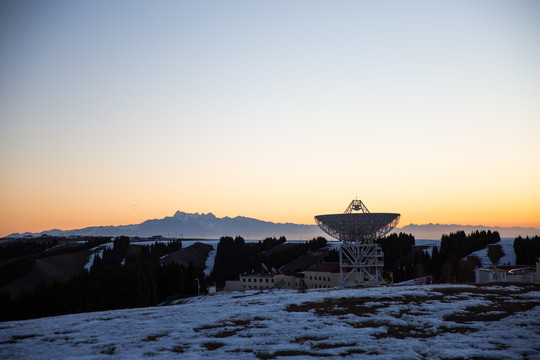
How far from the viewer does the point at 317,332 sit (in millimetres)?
27781

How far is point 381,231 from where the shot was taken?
78.2m

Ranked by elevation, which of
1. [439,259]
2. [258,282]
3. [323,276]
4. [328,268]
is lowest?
[258,282]

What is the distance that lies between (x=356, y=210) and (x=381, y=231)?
572cm

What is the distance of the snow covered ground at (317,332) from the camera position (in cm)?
2317

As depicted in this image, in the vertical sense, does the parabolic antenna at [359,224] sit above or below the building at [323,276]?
above

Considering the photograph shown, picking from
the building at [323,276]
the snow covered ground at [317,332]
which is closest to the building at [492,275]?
the snow covered ground at [317,332]

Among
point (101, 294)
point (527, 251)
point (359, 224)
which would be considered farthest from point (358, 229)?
point (527, 251)

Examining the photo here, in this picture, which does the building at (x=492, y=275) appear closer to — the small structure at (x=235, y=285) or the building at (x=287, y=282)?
the building at (x=287, y=282)

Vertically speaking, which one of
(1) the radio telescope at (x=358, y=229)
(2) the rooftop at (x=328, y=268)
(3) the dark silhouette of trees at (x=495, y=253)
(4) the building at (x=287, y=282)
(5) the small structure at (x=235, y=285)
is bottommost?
(5) the small structure at (x=235, y=285)

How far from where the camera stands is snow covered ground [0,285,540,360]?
23.2 m

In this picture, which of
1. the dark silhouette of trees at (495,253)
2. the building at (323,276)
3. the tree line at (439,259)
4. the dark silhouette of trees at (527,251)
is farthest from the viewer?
the dark silhouette of trees at (495,253)

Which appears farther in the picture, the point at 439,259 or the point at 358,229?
the point at 439,259

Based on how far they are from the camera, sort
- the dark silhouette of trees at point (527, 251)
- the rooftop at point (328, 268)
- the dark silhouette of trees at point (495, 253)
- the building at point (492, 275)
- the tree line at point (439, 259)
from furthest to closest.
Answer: the dark silhouette of trees at point (495, 253) < the dark silhouette of trees at point (527, 251) < the tree line at point (439, 259) < the rooftop at point (328, 268) < the building at point (492, 275)

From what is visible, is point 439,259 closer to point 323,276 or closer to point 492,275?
point 323,276
